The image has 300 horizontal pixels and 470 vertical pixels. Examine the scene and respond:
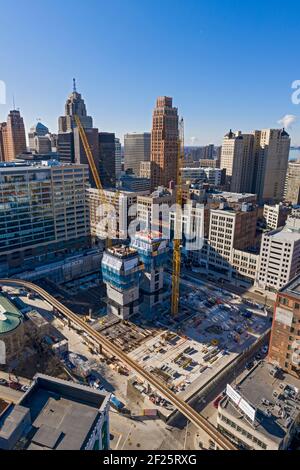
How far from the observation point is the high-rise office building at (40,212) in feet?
288

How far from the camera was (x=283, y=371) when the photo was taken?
153ft

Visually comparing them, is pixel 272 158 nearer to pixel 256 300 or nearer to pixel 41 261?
pixel 256 300

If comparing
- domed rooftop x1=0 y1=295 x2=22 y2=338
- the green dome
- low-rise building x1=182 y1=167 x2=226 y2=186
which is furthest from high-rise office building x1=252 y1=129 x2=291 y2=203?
the green dome

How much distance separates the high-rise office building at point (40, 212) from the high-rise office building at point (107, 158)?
58.1m

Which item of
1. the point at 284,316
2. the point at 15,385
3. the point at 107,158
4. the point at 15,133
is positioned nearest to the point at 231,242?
the point at 284,316

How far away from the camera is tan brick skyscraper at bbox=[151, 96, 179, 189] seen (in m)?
140

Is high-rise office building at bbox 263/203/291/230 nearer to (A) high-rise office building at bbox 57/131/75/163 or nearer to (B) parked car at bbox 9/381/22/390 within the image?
(A) high-rise office building at bbox 57/131/75/163

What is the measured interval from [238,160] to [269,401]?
463ft

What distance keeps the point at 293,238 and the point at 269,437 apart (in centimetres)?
5371

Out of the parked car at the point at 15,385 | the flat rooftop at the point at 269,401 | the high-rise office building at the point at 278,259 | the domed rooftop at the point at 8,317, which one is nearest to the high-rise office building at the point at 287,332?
the flat rooftop at the point at 269,401

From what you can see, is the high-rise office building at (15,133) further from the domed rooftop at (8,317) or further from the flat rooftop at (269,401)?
the flat rooftop at (269,401)

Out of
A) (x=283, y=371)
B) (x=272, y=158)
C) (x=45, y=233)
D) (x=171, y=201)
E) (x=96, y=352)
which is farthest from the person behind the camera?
(x=272, y=158)

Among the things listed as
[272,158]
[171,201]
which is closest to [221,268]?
[171,201]

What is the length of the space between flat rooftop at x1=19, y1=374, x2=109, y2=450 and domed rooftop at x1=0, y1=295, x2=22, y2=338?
27563 mm
